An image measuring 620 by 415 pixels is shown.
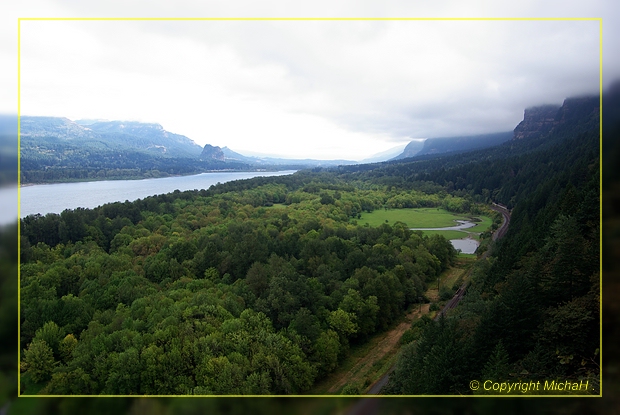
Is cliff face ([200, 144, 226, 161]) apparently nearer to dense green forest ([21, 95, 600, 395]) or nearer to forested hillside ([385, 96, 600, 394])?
dense green forest ([21, 95, 600, 395])

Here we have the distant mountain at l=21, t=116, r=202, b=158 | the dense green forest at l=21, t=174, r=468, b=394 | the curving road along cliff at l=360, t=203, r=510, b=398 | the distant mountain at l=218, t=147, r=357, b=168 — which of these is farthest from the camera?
the distant mountain at l=21, t=116, r=202, b=158

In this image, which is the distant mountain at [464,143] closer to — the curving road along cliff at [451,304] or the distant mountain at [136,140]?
the curving road along cliff at [451,304]

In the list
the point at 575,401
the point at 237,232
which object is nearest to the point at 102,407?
the point at 575,401

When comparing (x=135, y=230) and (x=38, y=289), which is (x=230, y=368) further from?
(x=135, y=230)

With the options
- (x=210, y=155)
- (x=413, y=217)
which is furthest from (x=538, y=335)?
(x=210, y=155)

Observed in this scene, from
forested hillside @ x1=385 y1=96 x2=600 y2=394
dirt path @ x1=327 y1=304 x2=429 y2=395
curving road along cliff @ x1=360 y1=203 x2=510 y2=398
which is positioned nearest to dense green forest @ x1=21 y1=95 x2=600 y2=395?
forested hillside @ x1=385 y1=96 x2=600 y2=394

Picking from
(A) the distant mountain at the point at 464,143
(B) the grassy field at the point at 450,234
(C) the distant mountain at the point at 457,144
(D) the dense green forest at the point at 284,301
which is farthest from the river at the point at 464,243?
(A) the distant mountain at the point at 464,143
